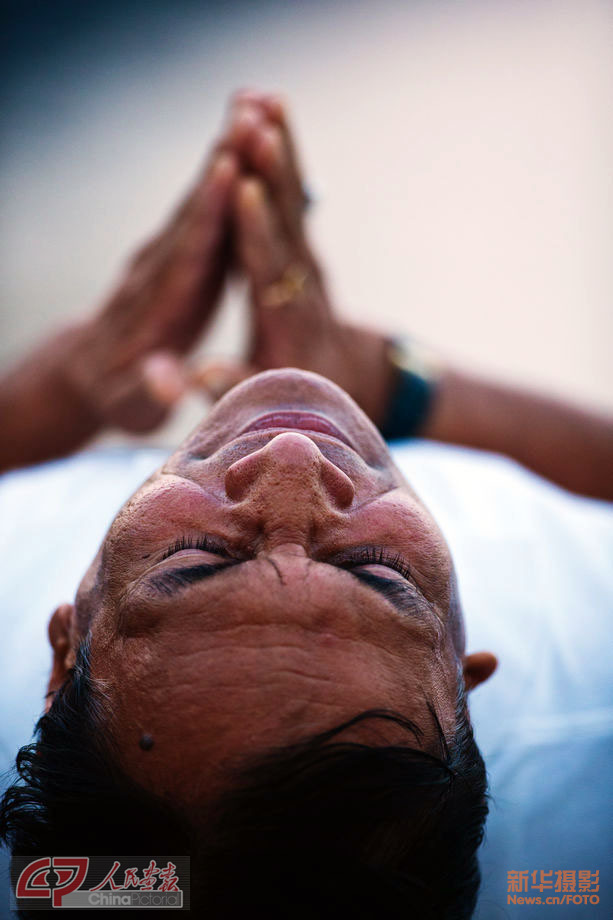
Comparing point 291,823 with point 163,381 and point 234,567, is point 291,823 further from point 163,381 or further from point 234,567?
point 163,381

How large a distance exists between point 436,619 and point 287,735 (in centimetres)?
13

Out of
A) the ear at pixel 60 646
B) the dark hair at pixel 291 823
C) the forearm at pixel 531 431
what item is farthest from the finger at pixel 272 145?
the dark hair at pixel 291 823

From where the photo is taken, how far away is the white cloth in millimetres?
690

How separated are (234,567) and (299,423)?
5.8 inches

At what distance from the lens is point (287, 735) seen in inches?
17.0

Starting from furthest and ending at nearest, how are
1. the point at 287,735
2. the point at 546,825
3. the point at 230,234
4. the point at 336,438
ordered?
the point at 230,234 → the point at 546,825 → the point at 336,438 → the point at 287,735

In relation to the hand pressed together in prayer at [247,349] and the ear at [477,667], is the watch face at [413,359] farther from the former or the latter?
the ear at [477,667]

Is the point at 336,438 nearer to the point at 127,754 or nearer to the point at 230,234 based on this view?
the point at 127,754

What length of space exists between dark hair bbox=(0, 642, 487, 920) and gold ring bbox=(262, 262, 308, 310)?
0.69m

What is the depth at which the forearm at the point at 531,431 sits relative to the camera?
1110mm

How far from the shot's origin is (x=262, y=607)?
1.48ft

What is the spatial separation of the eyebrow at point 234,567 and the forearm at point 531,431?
65 centimetres

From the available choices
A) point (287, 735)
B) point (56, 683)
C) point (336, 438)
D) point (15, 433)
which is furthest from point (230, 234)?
point (287, 735)

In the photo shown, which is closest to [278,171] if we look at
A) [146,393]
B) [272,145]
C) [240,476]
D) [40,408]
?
[272,145]
